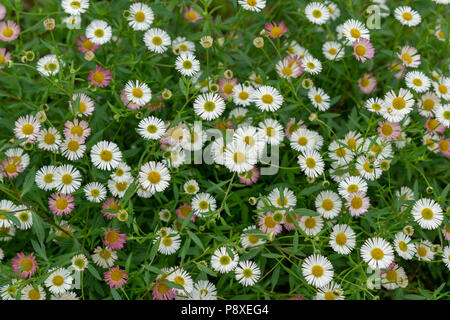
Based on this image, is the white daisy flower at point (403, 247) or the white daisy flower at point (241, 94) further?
the white daisy flower at point (241, 94)

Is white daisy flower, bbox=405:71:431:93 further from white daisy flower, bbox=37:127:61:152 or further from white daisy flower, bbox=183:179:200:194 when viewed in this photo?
white daisy flower, bbox=37:127:61:152

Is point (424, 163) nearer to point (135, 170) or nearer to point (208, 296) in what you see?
point (208, 296)

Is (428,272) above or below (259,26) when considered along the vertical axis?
below

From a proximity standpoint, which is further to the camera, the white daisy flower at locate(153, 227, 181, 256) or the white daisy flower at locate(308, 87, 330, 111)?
the white daisy flower at locate(308, 87, 330, 111)

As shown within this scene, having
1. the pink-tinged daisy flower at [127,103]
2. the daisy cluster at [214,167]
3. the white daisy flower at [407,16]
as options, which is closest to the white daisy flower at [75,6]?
the daisy cluster at [214,167]

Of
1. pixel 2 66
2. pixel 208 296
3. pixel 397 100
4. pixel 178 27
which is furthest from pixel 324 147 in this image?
pixel 2 66

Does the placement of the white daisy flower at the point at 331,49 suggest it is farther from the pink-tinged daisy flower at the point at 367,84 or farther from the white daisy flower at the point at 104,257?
the white daisy flower at the point at 104,257

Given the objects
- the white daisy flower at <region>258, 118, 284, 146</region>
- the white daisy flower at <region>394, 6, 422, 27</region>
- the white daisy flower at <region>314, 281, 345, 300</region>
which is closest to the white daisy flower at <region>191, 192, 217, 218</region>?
the white daisy flower at <region>258, 118, 284, 146</region>
